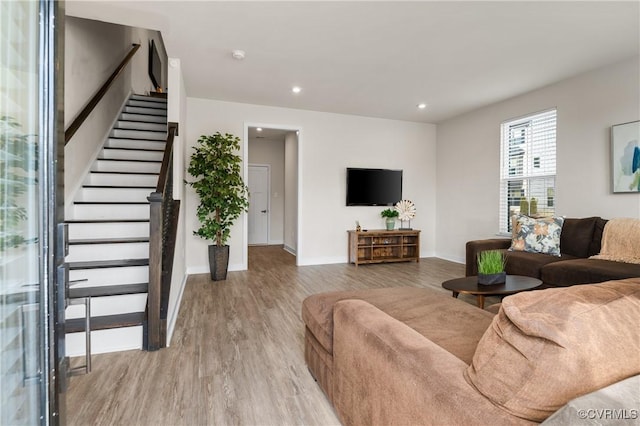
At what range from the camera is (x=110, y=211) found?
3.32 meters

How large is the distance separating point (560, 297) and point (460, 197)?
5323 millimetres

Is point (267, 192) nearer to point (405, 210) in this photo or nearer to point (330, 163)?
point (330, 163)

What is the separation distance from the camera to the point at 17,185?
796mm

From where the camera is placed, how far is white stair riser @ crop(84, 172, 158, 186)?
3.66 metres

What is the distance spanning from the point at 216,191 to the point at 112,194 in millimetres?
1167

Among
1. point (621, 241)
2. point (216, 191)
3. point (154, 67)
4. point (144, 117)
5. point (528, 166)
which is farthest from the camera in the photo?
point (154, 67)

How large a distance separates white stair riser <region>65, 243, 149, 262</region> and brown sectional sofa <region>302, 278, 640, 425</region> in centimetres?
235

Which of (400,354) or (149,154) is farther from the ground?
(149,154)

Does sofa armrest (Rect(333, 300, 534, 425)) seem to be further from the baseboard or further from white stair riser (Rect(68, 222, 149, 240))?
the baseboard

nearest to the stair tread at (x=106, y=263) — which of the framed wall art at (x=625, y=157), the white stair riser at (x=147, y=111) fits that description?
the white stair riser at (x=147, y=111)

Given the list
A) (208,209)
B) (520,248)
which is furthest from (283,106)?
(520,248)

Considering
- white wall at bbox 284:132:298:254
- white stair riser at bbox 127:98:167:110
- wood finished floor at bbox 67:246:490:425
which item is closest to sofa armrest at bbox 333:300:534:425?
wood finished floor at bbox 67:246:490:425

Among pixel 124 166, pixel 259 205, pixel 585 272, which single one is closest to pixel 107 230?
pixel 124 166

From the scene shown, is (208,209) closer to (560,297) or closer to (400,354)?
(400,354)
